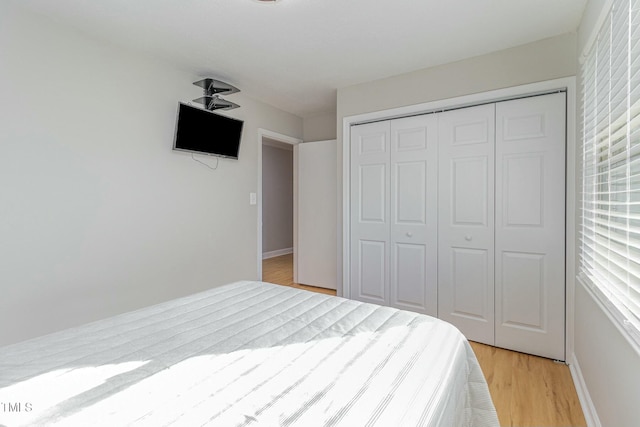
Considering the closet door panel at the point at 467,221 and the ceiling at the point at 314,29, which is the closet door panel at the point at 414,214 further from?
the ceiling at the point at 314,29

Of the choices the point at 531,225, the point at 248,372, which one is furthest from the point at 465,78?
the point at 248,372

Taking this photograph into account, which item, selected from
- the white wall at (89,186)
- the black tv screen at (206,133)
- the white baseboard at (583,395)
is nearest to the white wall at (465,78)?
the black tv screen at (206,133)

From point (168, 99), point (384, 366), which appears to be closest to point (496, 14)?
point (384, 366)

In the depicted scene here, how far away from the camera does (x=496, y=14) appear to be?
2.01m

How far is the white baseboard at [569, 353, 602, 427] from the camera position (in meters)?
1.59

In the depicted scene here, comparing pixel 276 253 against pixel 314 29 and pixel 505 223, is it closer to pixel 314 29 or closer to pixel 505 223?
pixel 505 223

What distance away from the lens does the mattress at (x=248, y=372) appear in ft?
2.61

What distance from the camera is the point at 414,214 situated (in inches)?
115

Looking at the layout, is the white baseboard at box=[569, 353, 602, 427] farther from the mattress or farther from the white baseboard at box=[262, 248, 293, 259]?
the white baseboard at box=[262, 248, 293, 259]

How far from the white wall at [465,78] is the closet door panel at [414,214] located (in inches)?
9.4

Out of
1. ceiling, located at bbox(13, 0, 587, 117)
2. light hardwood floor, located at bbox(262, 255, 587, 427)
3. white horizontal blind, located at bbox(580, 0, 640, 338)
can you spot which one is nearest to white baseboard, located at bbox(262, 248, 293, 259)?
ceiling, located at bbox(13, 0, 587, 117)

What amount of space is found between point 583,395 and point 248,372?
2.00m

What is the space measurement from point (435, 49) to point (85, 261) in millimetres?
3105

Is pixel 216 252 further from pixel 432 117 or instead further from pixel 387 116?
pixel 432 117
